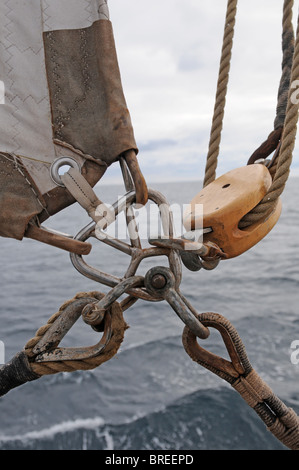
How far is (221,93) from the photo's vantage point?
1672 mm

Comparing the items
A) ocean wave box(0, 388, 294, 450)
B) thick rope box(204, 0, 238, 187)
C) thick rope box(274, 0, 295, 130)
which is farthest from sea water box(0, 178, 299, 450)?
thick rope box(274, 0, 295, 130)

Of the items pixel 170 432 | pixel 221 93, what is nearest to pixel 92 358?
pixel 221 93

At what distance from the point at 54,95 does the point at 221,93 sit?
2.19ft

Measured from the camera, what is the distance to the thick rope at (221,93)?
1609 mm

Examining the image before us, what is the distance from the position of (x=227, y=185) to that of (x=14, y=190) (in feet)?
2.25

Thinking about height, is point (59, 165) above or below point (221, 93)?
below

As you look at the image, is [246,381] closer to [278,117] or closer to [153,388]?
[278,117]

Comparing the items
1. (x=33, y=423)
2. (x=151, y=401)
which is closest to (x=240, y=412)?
(x=151, y=401)

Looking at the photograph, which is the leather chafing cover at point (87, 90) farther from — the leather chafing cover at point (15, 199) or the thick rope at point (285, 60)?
the thick rope at point (285, 60)

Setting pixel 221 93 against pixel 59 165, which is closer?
pixel 59 165

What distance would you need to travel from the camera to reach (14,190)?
1.27 meters
